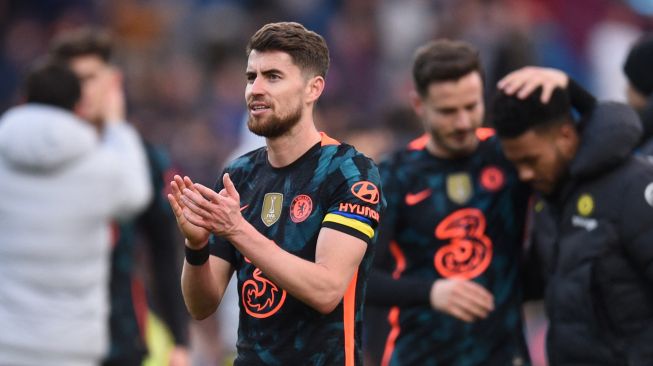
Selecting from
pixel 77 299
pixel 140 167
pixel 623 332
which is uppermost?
pixel 140 167

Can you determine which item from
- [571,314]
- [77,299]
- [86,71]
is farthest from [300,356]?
[86,71]

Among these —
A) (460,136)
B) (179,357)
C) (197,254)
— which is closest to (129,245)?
(179,357)

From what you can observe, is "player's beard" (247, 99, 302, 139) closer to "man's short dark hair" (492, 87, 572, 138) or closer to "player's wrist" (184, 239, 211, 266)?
"player's wrist" (184, 239, 211, 266)

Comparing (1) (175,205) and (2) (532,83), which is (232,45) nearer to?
(2) (532,83)

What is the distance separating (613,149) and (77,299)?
2.73 meters

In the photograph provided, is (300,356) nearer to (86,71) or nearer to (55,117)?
(55,117)

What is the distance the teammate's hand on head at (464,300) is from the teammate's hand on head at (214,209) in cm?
167

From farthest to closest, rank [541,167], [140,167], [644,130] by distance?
[140,167] → [644,130] → [541,167]

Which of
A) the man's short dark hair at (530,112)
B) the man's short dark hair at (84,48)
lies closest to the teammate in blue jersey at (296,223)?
the man's short dark hair at (530,112)

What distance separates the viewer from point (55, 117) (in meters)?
6.31

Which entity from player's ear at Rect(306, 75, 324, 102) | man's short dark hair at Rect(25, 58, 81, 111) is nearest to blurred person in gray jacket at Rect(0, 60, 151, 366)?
man's short dark hair at Rect(25, 58, 81, 111)

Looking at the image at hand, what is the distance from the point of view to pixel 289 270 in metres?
4.27

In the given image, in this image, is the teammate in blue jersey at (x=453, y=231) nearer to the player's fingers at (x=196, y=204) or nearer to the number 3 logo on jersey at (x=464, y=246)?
the number 3 logo on jersey at (x=464, y=246)

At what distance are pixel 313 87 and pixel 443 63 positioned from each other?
63.8 inches
